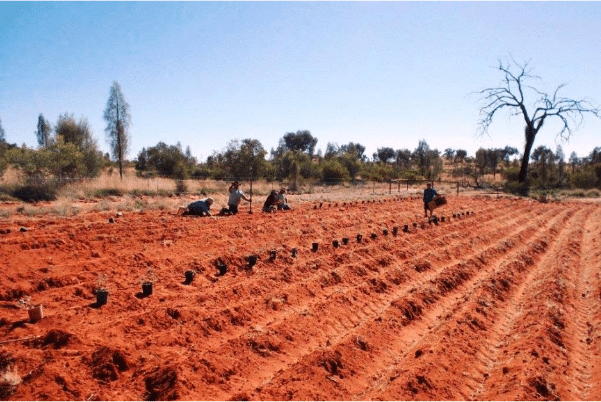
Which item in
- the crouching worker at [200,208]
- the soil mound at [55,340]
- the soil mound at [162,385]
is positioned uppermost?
the crouching worker at [200,208]

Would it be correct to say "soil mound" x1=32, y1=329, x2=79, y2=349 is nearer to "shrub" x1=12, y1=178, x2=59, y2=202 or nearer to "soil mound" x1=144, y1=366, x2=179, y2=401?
"soil mound" x1=144, y1=366, x2=179, y2=401

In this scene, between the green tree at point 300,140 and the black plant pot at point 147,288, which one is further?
the green tree at point 300,140

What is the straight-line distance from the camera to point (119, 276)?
274 inches

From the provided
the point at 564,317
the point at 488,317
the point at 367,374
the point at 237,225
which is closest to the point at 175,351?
the point at 367,374

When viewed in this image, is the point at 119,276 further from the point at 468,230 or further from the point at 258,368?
the point at 468,230

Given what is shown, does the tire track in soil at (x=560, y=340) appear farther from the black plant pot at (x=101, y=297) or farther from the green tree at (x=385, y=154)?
the green tree at (x=385, y=154)

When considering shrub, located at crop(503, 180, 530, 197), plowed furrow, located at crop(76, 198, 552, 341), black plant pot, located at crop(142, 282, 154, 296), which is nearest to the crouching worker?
plowed furrow, located at crop(76, 198, 552, 341)

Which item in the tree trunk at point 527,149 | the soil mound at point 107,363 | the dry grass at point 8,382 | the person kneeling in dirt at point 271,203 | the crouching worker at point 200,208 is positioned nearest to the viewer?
the dry grass at point 8,382

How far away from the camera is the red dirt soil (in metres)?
4.15

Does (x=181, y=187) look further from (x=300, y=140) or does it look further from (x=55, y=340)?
(x=300, y=140)

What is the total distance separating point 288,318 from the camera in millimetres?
5684

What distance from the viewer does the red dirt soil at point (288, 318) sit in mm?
4152

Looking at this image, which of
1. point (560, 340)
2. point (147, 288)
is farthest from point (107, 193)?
point (560, 340)

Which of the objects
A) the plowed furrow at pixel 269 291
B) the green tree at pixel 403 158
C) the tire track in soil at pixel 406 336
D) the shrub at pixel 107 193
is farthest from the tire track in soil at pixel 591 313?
the green tree at pixel 403 158
